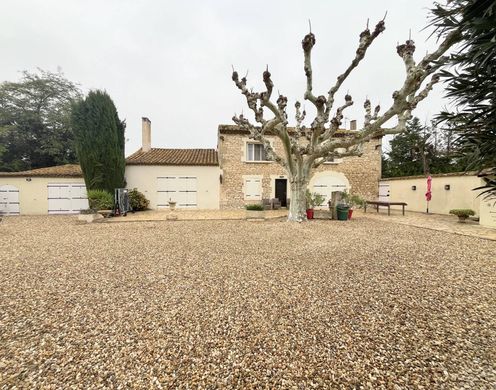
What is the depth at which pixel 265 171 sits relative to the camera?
14.0 m

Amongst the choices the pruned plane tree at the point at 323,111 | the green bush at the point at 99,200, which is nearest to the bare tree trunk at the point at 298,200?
the pruned plane tree at the point at 323,111

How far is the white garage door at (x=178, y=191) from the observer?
523 inches

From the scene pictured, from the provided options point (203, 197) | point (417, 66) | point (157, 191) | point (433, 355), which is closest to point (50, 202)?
point (157, 191)

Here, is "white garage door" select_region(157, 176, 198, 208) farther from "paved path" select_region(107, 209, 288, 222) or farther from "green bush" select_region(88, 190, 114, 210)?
"green bush" select_region(88, 190, 114, 210)

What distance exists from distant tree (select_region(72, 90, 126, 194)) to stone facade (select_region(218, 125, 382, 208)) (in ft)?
20.2

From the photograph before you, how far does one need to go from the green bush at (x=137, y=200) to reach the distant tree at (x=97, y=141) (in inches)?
41.0

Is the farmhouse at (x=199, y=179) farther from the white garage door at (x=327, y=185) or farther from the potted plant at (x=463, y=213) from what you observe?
the potted plant at (x=463, y=213)

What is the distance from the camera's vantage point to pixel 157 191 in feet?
43.6

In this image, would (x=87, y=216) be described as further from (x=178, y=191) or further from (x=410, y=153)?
(x=410, y=153)

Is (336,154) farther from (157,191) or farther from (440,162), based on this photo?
(440,162)

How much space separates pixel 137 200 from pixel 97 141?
380cm

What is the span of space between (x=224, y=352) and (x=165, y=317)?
2.92 ft

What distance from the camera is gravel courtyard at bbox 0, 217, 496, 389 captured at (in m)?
1.63

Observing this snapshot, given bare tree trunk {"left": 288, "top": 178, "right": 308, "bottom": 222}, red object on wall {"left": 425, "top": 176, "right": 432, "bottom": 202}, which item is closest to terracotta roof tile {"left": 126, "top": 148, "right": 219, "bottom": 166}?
bare tree trunk {"left": 288, "top": 178, "right": 308, "bottom": 222}
